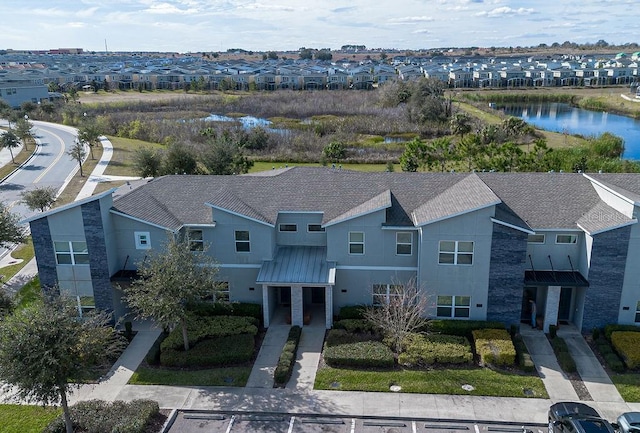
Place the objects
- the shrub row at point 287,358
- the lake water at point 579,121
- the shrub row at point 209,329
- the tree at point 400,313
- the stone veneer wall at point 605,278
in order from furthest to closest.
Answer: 1. the lake water at point 579,121
2. the stone veneer wall at point 605,278
3. the shrub row at point 209,329
4. the tree at point 400,313
5. the shrub row at point 287,358

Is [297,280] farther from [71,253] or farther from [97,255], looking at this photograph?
[71,253]

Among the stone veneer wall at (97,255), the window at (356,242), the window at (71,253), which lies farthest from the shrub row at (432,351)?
the window at (71,253)

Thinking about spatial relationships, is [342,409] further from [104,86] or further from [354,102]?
[104,86]

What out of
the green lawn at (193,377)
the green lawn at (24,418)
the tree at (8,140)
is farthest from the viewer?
the tree at (8,140)

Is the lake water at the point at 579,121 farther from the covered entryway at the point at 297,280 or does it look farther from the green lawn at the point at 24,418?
the green lawn at the point at 24,418

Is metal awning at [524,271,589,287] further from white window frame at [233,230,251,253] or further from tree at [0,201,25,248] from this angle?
tree at [0,201,25,248]

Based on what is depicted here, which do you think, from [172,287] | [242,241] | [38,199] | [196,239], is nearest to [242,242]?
[242,241]

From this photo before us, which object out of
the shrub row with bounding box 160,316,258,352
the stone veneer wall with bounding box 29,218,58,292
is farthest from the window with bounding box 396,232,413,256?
the stone veneer wall with bounding box 29,218,58,292
